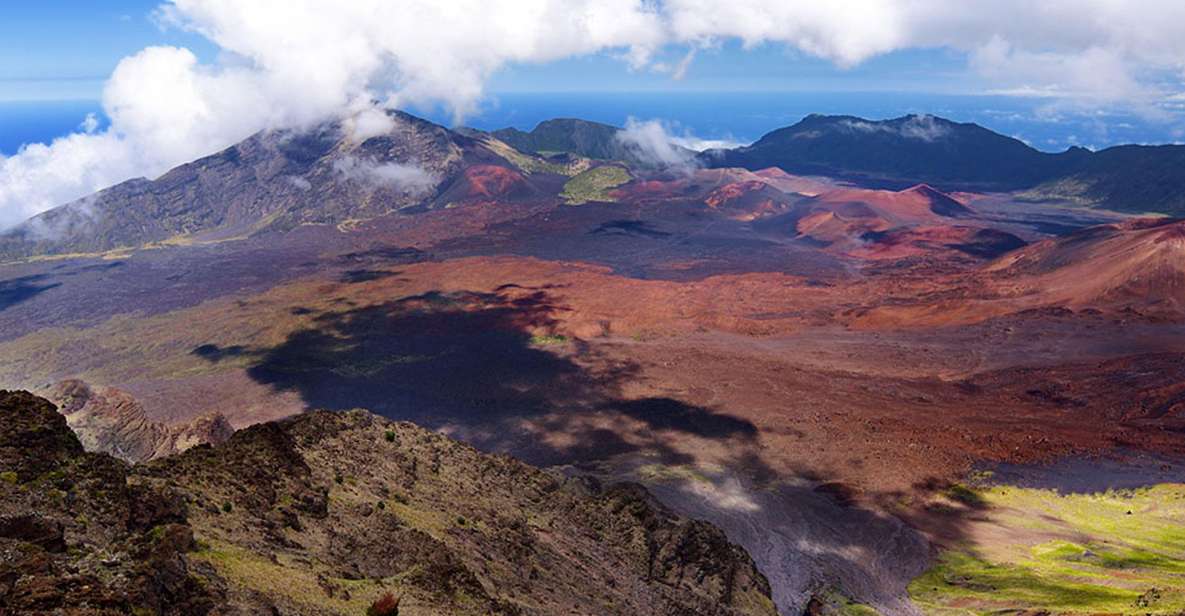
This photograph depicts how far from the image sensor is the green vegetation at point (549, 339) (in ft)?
239

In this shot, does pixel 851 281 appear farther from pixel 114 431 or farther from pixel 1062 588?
pixel 114 431

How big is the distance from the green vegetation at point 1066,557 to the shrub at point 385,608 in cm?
2645

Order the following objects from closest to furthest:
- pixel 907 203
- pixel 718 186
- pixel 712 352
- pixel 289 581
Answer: pixel 289 581, pixel 712 352, pixel 907 203, pixel 718 186

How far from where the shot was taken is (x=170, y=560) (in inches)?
467

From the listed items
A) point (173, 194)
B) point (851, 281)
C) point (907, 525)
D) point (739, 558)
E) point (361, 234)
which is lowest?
point (907, 525)

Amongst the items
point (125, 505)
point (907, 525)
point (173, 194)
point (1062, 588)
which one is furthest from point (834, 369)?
point (173, 194)

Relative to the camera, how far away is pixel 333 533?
18719mm

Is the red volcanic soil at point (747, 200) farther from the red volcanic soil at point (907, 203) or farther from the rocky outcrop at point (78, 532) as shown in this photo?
the rocky outcrop at point (78, 532)

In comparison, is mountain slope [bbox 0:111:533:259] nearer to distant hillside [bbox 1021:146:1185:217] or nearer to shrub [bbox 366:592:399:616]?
shrub [bbox 366:592:399:616]

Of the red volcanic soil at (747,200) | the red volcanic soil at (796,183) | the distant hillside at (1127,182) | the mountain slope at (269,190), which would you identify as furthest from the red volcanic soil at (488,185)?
the distant hillside at (1127,182)

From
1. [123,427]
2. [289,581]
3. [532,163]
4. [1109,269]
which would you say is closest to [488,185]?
[532,163]

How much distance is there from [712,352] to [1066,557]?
3781 centimetres

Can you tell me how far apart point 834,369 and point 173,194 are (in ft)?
513

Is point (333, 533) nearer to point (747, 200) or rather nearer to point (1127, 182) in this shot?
point (747, 200)
